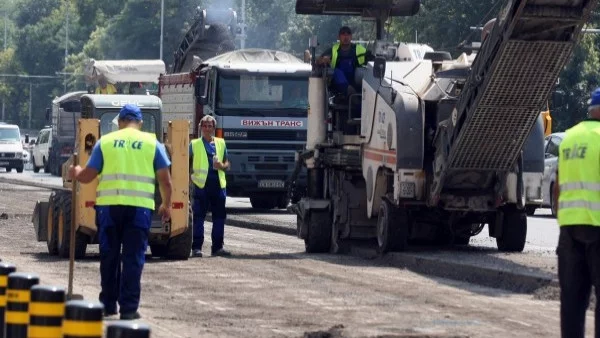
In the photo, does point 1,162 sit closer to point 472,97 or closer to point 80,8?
point 472,97

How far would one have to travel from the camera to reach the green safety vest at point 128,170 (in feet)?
40.9

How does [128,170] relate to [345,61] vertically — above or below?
below

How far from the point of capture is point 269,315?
43.2 feet

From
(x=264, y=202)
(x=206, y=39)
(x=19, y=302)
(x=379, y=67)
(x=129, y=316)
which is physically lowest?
(x=129, y=316)

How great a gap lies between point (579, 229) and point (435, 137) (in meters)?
8.01

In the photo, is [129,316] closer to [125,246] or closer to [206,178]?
[125,246]

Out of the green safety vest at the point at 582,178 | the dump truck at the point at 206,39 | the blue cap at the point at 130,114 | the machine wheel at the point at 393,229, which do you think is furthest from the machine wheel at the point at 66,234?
the dump truck at the point at 206,39

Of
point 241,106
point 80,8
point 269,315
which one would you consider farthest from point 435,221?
point 80,8

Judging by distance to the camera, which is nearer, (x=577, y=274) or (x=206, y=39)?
(x=577, y=274)

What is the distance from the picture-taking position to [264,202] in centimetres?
3325

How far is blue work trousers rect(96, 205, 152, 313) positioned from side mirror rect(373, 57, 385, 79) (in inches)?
262

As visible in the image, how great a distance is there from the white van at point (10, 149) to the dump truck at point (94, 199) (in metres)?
42.3

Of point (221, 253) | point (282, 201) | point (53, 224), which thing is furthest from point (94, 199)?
point (282, 201)

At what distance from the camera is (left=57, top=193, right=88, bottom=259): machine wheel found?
18312 mm
